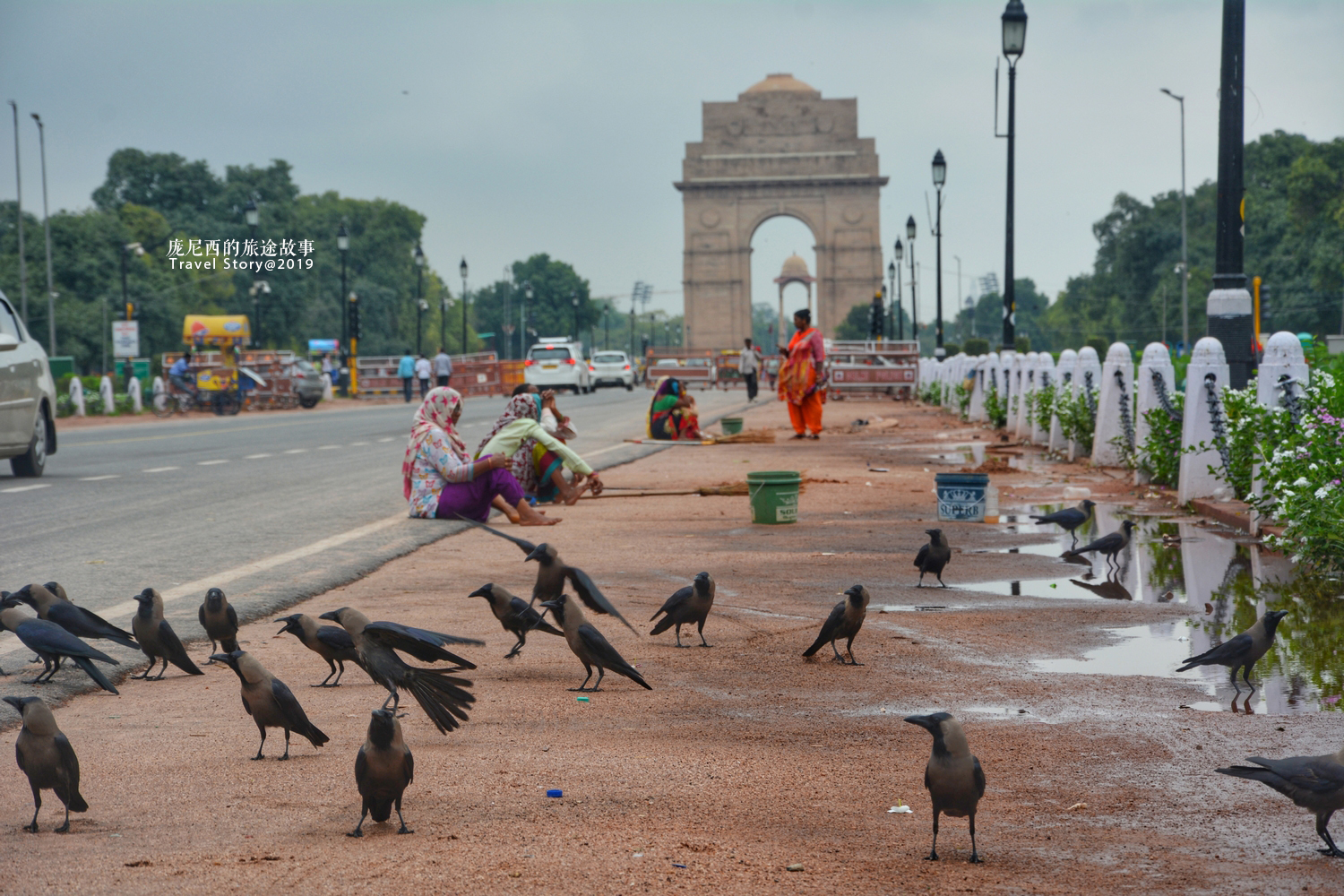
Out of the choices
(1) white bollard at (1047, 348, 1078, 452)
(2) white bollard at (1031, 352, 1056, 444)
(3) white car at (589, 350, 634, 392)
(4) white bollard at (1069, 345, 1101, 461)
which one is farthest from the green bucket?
(3) white car at (589, 350, 634, 392)

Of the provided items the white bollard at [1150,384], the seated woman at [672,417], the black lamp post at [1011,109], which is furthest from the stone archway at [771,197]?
the white bollard at [1150,384]

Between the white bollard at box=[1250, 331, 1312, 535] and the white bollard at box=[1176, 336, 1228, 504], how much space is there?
134cm

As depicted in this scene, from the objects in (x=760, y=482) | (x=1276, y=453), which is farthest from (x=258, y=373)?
(x=1276, y=453)

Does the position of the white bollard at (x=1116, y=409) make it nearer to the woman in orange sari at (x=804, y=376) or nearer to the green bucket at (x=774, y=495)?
the green bucket at (x=774, y=495)

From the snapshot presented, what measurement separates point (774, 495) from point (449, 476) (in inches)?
101

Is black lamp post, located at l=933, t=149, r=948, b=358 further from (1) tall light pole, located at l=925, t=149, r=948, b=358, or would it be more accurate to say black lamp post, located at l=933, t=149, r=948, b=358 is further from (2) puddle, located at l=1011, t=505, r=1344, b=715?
(2) puddle, located at l=1011, t=505, r=1344, b=715

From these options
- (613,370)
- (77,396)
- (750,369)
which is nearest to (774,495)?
(77,396)

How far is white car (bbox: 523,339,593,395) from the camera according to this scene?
1916 inches

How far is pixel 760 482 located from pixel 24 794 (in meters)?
7.03

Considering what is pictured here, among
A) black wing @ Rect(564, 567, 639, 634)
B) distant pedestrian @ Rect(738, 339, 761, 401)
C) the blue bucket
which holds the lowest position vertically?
the blue bucket

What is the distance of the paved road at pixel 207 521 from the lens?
25.4 feet

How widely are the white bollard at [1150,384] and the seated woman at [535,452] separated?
4.98 m

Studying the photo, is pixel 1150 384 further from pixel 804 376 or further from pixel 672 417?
pixel 672 417

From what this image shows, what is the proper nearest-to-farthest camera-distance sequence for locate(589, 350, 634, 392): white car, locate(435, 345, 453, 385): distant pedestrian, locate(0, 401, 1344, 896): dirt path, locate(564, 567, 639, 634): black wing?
locate(0, 401, 1344, 896): dirt path < locate(564, 567, 639, 634): black wing < locate(435, 345, 453, 385): distant pedestrian < locate(589, 350, 634, 392): white car
